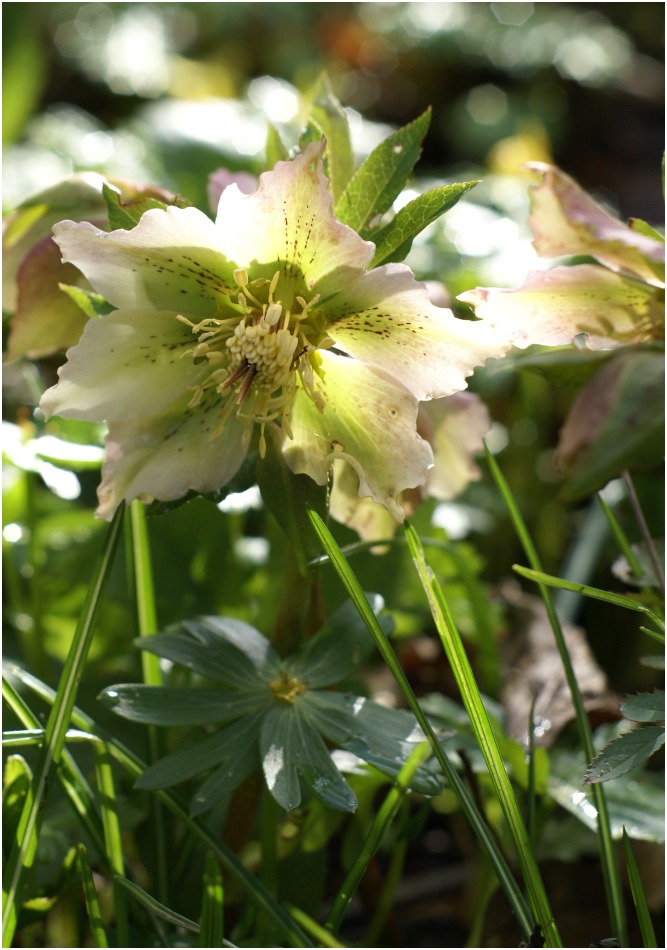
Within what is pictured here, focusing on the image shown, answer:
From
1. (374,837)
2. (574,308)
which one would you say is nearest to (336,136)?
(574,308)

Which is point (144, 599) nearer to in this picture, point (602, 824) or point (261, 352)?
point (261, 352)

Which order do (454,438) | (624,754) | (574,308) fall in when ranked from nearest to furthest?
(624,754)
(574,308)
(454,438)

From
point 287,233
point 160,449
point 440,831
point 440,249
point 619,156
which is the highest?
point 287,233

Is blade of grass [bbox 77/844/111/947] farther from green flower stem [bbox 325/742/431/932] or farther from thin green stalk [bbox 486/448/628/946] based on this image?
thin green stalk [bbox 486/448/628/946]

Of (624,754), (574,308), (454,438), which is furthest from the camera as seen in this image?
(454,438)

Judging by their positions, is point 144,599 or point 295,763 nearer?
point 295,763

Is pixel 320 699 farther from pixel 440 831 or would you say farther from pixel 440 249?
pixel 440 249

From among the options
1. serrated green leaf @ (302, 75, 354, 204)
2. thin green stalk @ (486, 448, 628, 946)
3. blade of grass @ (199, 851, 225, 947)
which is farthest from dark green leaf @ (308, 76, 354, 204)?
blade of grass @ (199, 851, 225, 947)

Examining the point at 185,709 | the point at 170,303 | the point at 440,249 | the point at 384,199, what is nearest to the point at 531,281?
the point at 384,199
